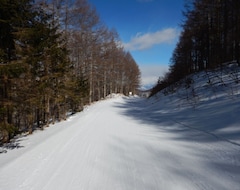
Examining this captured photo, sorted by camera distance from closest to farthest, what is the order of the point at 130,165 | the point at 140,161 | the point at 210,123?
the point at 130,165 → the point at 140,161 → the point at 210,123

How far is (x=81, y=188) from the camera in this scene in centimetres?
Answer: 351

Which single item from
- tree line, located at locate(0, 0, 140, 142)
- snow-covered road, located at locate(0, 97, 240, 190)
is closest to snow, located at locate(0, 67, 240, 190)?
snow-covered road, located at locate(0, 97, 240, 190)

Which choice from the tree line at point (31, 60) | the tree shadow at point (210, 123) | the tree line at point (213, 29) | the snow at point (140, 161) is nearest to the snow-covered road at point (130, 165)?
the snow at point (140, 161)

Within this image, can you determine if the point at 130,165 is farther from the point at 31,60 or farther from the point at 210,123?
Result: the point at 31,60

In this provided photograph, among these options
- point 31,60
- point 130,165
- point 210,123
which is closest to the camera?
point 130,165

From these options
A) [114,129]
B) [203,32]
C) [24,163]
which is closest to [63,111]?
[114,129]

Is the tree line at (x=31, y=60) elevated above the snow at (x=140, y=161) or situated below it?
above

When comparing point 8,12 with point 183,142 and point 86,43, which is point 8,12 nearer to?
point 183,142

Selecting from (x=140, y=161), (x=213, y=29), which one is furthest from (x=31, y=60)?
(x=213, y=29)

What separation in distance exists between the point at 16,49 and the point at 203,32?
851 inches

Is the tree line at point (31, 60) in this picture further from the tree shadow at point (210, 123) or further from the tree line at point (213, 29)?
the tree line at point (213, 29)

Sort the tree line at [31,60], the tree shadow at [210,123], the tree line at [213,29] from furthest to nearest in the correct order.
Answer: the tree line at [213,29], the tree line at [31,60], the tree shadow at [210,123]

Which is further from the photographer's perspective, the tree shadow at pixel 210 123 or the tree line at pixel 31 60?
the tree line at pixel 31 60

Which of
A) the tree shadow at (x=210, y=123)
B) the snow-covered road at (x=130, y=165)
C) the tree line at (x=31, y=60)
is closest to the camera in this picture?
the snow-covered road at (x=130, y=165)
